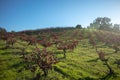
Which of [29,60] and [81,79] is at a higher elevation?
[29,60]

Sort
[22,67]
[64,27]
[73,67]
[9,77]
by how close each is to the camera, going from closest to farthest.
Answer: [9,77] < [22,67] < [73,67] < [64,27]

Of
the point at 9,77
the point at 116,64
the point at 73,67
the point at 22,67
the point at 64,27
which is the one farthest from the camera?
the point at 64,27

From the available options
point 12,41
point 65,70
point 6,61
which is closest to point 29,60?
point 6,61

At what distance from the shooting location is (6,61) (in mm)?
46781

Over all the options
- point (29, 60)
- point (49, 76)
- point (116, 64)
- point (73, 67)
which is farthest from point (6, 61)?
point (116, 64)

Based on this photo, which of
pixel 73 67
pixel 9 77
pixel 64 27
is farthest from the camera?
pixel 64 27

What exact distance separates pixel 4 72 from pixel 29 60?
734cm

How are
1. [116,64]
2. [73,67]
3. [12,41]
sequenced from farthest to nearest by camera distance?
[12,41] → [116,64] → [73,67]

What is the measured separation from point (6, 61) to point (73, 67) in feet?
56.2

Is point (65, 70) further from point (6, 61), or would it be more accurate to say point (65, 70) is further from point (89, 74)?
point (6, 61)

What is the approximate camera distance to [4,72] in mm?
39875

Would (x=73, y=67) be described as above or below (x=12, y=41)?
below

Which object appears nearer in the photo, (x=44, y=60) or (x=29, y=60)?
(x=44, y=60)

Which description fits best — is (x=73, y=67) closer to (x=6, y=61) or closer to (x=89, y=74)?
(x=89, y=74)
